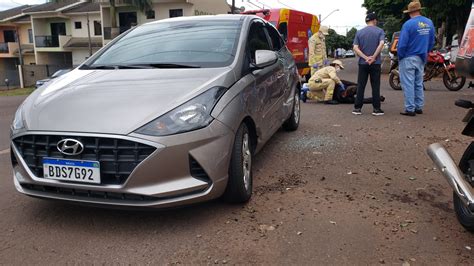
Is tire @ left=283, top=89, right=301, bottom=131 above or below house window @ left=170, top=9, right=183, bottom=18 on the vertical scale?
below

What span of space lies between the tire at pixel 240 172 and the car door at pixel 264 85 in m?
0.44

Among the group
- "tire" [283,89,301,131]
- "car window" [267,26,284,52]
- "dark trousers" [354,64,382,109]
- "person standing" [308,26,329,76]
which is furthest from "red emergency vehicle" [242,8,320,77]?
"car window" [267,26,284,52]

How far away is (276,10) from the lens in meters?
14.1

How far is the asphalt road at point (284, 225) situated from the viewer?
277cm

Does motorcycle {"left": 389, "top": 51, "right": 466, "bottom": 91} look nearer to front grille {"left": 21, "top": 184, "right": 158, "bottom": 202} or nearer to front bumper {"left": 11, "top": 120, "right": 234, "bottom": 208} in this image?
front bumper {"left": 11, "top": 120, "right": 234, "bottom": 208}

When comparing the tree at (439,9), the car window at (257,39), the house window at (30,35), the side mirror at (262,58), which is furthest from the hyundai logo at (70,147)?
the house window at (30,35)

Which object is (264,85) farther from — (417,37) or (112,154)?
(417,37)

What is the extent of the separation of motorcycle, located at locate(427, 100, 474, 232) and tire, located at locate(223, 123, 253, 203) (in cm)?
144

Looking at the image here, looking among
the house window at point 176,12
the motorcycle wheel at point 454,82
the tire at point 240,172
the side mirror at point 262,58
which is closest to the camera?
the tire at point 240,172

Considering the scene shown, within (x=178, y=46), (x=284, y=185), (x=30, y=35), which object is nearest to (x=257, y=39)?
(x=178, y=46)

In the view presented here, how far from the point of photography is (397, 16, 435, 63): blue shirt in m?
7.08

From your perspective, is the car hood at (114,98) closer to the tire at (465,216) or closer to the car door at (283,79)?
the car door at (283,79)

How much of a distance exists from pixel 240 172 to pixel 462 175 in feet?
5.19

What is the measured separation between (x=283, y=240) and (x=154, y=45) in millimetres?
2352
